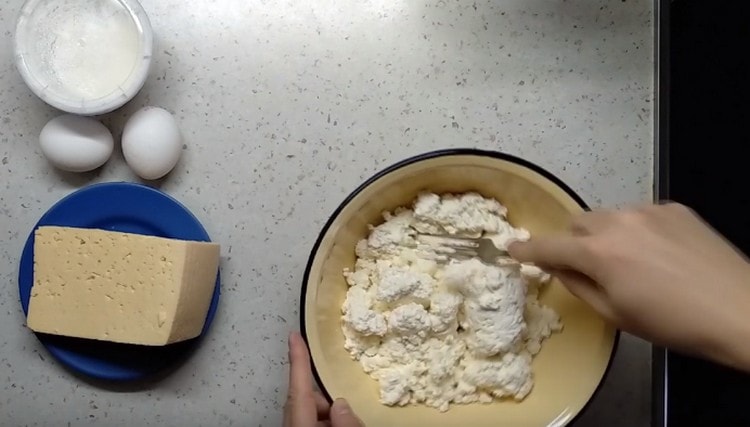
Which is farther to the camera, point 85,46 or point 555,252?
point 85,46

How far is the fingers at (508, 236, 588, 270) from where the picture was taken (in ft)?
2.36

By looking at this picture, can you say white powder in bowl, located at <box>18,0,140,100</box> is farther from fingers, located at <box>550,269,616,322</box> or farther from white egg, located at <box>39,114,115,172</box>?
fingers, located at <box>550,269,616,322</box>

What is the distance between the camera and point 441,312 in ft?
2.98

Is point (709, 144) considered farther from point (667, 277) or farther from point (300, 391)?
point (300, 391)

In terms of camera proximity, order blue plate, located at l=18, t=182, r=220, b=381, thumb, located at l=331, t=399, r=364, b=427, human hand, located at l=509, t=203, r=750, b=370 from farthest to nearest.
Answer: blue plate, located at l=18, t=182, r=220, b=381
thumb, located at l=331, t=399, r=364, b=427
human hand, located at l=509, t=203, r=750, b=370

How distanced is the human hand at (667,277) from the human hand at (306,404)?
28 centimetres

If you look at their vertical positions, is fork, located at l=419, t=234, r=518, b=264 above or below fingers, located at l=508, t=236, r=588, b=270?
below

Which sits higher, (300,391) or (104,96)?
(104,96)

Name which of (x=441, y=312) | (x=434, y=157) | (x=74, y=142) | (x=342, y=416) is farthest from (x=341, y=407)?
(x=74, y=142)

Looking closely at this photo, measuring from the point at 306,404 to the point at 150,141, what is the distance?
345mm

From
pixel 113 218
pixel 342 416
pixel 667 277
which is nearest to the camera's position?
pixel 667 277

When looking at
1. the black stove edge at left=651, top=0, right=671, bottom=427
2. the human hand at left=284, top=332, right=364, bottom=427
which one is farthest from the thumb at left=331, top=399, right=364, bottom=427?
the black stove edge at left=651, top=0, right=671, bottom=427

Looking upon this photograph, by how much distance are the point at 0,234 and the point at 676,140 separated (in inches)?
32.7

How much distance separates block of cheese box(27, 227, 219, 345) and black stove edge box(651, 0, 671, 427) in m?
0.55
